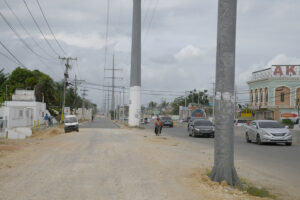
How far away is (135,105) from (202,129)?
62.9 ft

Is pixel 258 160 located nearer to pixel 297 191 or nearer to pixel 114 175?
pixel 297 191

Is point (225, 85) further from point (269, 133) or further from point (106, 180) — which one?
point (269, 133)

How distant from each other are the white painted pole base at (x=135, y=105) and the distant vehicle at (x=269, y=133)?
25194 millimetres

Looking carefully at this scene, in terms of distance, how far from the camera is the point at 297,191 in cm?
903

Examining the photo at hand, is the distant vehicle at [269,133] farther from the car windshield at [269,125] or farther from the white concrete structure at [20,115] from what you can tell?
the white concrete structure at [20,115]

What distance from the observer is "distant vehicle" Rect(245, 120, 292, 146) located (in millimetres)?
23297

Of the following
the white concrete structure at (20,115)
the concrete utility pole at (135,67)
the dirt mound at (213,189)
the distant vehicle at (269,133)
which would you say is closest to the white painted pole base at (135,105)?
the concrete utility pole at (135,67)

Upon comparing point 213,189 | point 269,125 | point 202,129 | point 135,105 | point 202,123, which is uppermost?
point 135,105

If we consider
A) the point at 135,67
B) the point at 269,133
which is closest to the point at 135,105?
the point at 135,67

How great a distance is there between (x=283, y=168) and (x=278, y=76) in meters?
55.5

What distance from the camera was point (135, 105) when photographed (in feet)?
164

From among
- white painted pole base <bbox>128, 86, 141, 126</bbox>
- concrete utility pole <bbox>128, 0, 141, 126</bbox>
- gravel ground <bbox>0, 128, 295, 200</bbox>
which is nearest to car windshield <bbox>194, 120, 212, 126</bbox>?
concrete utility pole <bbox>128, 0, 141, 126</bbox>

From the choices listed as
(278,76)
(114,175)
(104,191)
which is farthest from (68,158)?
(278,76)

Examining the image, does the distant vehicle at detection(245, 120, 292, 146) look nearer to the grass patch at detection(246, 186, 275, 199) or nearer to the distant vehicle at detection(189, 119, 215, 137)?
the distant vehicle at detection(189, 119, 215, 137)
